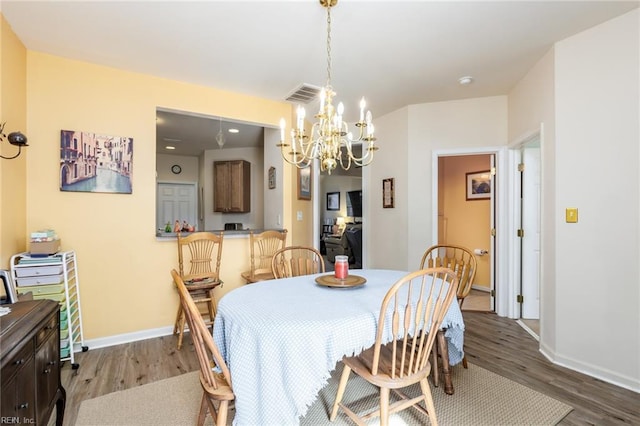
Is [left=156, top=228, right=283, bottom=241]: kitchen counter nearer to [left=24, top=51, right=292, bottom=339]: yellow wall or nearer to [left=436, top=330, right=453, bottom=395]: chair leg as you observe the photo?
[left=24, top=51, right=292, bottom=339]: yellow wall

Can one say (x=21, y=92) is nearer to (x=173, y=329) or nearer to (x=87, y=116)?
(x=87, y=116)

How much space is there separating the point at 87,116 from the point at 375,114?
10.1 feet

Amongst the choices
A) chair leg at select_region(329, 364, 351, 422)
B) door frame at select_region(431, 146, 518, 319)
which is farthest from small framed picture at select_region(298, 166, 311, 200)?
chair leg at select_region(329, 364, 351, 422)

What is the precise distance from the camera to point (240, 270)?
342 cm

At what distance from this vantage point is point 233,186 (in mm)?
5473

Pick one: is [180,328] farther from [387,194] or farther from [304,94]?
[387,194]

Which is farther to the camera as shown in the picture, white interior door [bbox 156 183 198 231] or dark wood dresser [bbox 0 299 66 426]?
white interior door [bbox 156 183 198 231]

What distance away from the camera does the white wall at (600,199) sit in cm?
210

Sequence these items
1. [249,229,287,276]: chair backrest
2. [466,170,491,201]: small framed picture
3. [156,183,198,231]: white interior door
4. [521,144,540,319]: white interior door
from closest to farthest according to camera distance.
A: [249,229,287,276]: chair backrest → [521,144,540,319]: white interior door → [466,170,491,201]: small framed picture → [156,183,198,231]: white interior door

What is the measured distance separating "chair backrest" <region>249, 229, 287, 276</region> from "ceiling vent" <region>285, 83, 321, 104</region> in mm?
1450

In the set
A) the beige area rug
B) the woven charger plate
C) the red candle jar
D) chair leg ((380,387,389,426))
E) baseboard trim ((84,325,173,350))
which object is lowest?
the beige area rug

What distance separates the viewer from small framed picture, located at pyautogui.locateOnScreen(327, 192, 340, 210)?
8125mm

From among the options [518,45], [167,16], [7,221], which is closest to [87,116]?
[7,221]

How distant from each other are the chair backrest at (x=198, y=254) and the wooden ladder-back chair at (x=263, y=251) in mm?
312
